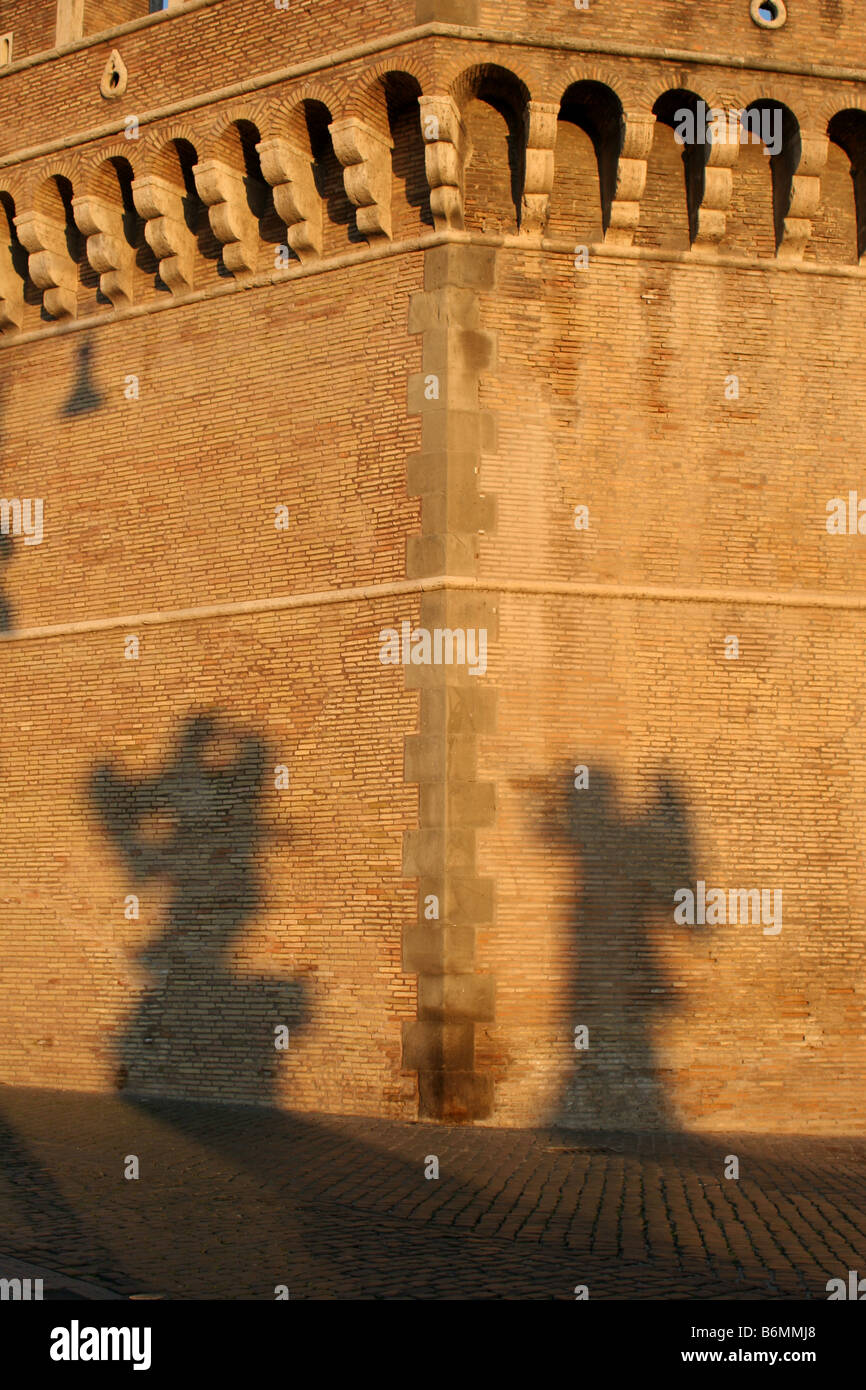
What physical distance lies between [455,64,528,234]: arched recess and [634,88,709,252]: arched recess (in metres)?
1.23

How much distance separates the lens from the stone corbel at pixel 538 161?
12867mm

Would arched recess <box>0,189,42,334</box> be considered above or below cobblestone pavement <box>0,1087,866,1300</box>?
above

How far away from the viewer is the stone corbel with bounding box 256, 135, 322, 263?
13.5 meters

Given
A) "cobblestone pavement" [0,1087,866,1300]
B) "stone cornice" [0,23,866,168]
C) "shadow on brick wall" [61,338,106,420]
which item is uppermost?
"stone cornice" [0,23,866,168]

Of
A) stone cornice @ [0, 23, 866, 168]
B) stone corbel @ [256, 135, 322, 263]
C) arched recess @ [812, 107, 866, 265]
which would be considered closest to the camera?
stone cornice @ [0, 23, 866, 168]

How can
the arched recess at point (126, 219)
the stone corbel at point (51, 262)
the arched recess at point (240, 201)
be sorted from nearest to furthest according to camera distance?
1. the arched recess at point (240, 201)
2. the arched recess at point (126, 219)
3. the stone corbel at point (51, 262)

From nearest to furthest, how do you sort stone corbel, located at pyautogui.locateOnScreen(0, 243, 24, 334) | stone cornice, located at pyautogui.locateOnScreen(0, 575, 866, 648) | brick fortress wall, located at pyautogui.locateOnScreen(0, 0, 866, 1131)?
brick fortress wall, located at pyautogui.locateOnScreen(0, 0, 866, 1131)
stone cornice, located at pyautogui.locateOnScreen(0, 575, 866, 648)
stone corbel, located at pyautogui.locateOnScreen(0, 243, 24, 334)

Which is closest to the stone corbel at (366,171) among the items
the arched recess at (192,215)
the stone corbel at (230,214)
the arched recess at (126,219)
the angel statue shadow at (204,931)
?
the stone corbel at (230,214)

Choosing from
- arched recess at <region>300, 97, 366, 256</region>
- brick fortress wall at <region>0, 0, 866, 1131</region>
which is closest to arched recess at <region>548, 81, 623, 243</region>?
brick fortress wall at <region>0, 0, 866, 1131</region>

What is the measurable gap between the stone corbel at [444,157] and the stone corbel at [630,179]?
1441 millimetres

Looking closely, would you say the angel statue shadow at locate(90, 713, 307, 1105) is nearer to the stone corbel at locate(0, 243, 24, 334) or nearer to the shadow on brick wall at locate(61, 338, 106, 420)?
the shadow on brick wall at locate(61, 338, 106, 420)

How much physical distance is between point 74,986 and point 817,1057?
7.13 m

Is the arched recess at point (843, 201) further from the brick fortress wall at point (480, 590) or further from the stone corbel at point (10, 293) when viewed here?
the stone corbel at point (10, 293)

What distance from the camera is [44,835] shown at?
48.3 ft
